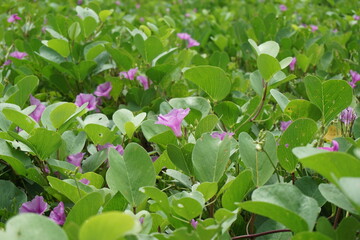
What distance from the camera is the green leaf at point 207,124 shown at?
1201 mm

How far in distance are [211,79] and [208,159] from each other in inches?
14.8

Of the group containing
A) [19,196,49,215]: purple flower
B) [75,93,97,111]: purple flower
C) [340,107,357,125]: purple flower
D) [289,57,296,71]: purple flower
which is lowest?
[289,57,296,71]: purple flower

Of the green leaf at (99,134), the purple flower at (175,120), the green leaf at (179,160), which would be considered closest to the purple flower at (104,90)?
the green leaf at (99,134)

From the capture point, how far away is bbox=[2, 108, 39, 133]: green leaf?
46.8 inches

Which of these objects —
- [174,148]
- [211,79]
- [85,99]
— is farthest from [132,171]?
[85,99]

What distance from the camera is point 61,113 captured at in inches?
48.0

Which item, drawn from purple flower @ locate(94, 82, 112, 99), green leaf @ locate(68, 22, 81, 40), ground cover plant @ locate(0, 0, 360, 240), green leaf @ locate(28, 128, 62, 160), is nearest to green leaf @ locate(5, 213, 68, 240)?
ground cover plant @ locate(0, 0, 360, 240)

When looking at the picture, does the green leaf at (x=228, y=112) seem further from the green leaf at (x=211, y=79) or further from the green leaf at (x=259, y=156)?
the green leaf at (x=259, y=156)

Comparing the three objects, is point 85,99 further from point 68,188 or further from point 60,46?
point 68,188

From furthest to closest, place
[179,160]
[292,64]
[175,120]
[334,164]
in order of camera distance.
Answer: [292,64] → [175,120] → [179,160] → [334,164]

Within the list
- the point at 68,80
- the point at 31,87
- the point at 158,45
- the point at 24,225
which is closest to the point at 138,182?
the point at 24,225

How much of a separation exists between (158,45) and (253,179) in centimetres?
90

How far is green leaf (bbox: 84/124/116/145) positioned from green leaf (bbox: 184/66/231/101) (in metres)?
0.25

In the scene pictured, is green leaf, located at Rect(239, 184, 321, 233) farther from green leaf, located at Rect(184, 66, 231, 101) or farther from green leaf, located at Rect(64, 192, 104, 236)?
green leaf, located at Rect(184, 66, 231, 101)
